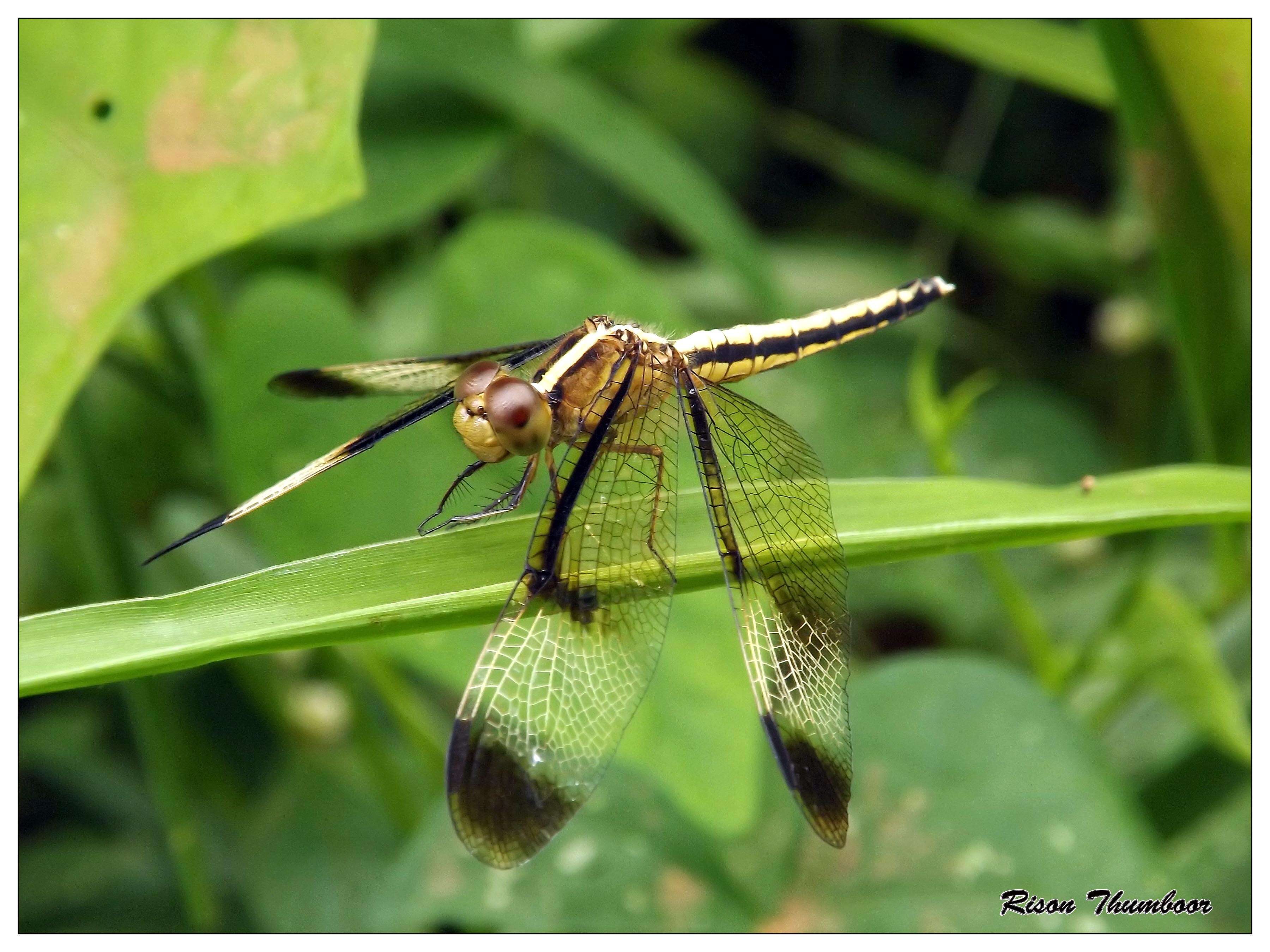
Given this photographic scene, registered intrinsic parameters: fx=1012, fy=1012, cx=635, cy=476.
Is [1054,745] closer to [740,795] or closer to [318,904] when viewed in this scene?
[740,795]

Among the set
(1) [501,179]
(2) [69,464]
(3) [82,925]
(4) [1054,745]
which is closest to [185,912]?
(3) [82,925]

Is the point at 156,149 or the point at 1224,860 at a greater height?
the point at 156,149

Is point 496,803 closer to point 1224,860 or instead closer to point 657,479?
point 657,479

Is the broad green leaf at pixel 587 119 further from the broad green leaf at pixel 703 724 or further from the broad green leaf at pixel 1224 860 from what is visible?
the broad green leaf at pixel 1224 860

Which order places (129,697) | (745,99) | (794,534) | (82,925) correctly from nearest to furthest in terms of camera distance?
(794,534)
(129,697)
(82,925)
(745,99)

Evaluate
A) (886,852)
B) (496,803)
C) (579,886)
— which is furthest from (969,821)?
(496,803)

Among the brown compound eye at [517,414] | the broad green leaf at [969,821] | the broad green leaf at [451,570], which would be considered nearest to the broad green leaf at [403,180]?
the brown compound eye at [517,414]
